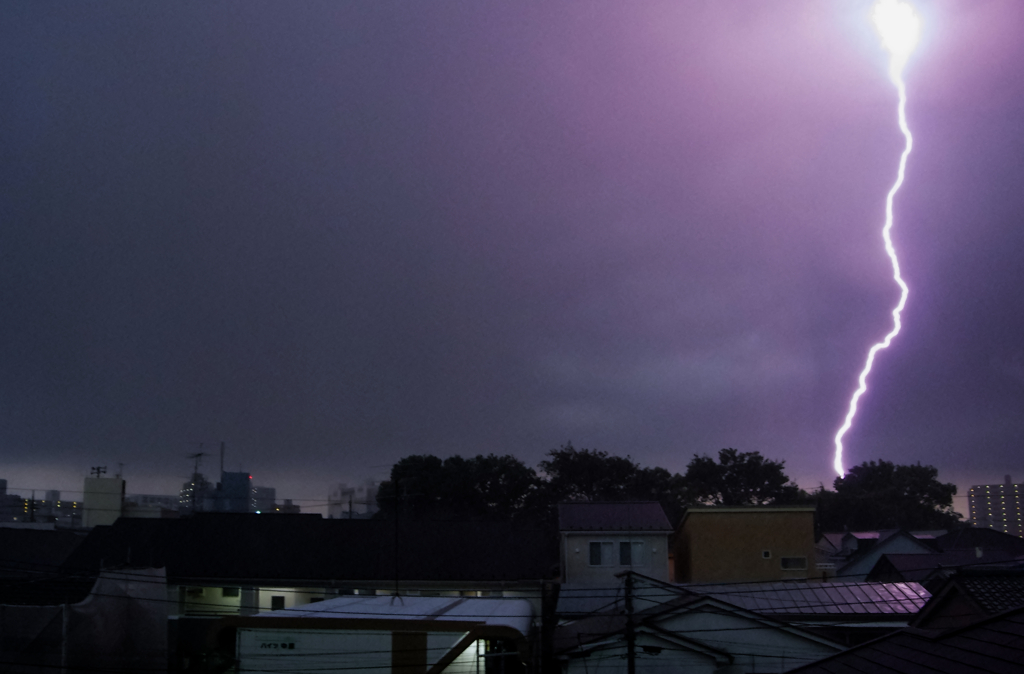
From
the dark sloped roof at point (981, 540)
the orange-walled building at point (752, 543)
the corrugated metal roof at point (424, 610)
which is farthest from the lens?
the dark sloped roof at point (981, 540)

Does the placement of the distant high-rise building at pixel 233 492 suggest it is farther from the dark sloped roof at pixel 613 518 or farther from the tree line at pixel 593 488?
the dark sloped roof at pixel 613 518

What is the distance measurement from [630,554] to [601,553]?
1.31 m

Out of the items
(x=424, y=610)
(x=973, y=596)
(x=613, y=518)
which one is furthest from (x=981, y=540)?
(x=424, y=610)

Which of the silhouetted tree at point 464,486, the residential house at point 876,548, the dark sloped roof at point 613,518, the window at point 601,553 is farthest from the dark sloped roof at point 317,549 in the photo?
the silhouetted tree at point 464,486

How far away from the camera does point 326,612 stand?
23953mm

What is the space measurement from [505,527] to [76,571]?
66.4 ft

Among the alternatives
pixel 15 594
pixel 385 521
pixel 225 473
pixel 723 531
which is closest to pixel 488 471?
pixel 225 473

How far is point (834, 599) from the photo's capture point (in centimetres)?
2620

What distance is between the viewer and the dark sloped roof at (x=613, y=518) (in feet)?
122

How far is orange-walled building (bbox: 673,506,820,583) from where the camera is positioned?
123 ft

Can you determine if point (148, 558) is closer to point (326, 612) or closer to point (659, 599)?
point (326, 612)

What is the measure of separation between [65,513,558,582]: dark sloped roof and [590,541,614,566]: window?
2.39 m

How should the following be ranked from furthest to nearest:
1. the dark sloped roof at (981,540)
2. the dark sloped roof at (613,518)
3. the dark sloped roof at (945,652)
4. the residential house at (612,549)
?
1. the dark sloped roof at (981,540)
2. the dark sloped roof at (613,518)
3. the residential house at (612,549)
4. the dark sloped roof at (945,652)

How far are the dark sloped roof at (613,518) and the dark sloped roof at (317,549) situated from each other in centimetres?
267
